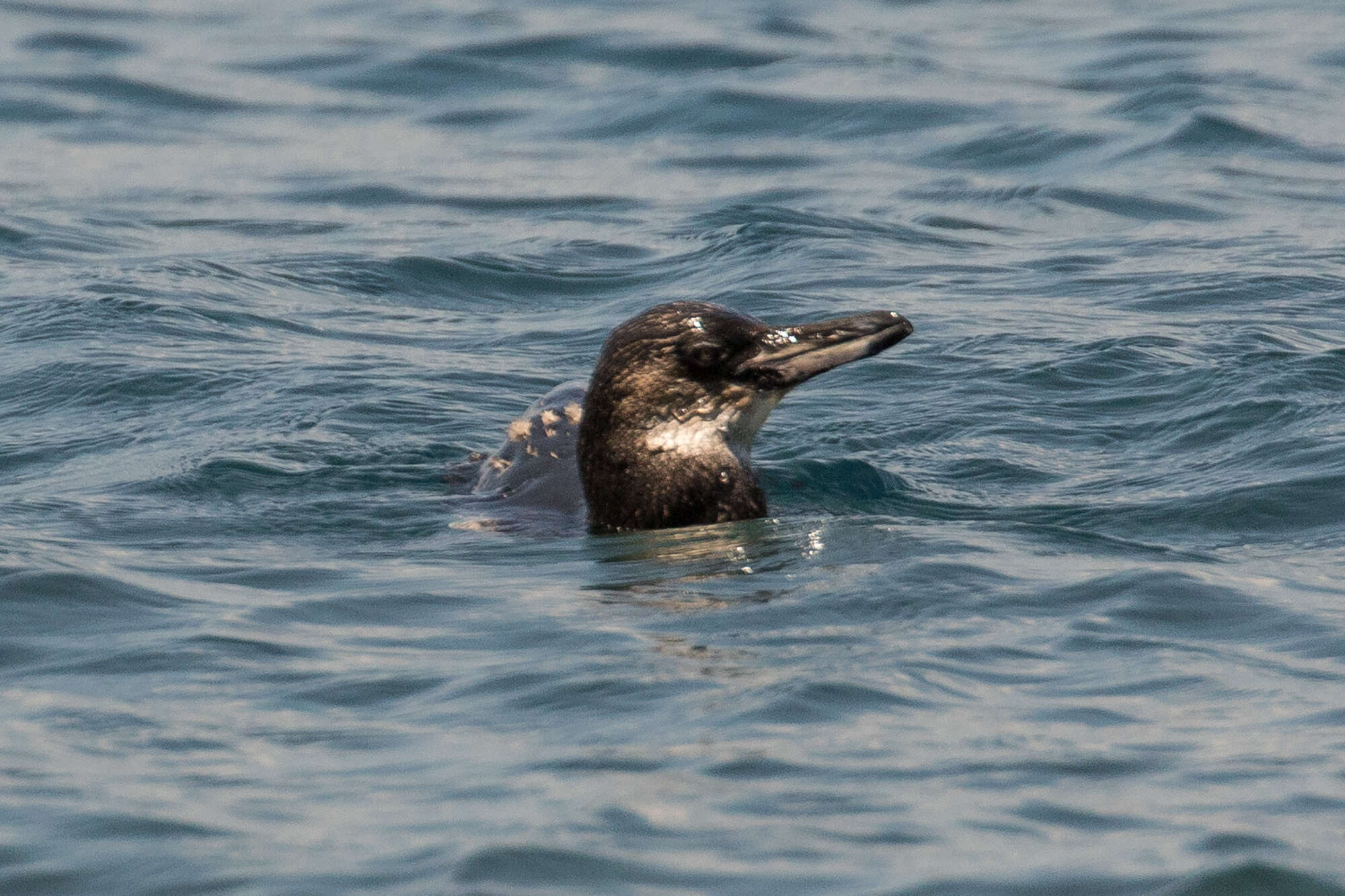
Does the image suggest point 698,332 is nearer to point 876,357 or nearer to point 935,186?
point 876,357

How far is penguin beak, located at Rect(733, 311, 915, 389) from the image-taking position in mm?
7012

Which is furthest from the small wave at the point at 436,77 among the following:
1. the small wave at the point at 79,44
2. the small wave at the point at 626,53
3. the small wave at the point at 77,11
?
the small wave at the point at 77,11

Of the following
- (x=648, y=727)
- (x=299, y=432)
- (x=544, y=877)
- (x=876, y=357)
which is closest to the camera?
(x=544, y=877)

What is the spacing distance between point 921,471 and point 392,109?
10.2 metres

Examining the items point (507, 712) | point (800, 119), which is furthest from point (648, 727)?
point (800, 119)

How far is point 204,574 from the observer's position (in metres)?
6.84

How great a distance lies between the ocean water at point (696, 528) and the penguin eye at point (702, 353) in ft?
1.94

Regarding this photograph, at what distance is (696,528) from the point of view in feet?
23.1

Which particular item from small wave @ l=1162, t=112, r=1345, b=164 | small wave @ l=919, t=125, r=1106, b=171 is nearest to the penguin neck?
small wave @ l=919, t=125, r=1106, b=171

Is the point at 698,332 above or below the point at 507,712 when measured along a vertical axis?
above

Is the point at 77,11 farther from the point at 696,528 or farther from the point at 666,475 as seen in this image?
the point at 696,528

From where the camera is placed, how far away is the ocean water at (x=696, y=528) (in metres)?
4.50

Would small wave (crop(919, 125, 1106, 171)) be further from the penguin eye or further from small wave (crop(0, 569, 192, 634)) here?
small wave (crop(0, 569, 192, 634))

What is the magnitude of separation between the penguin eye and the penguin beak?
0.09 meters
